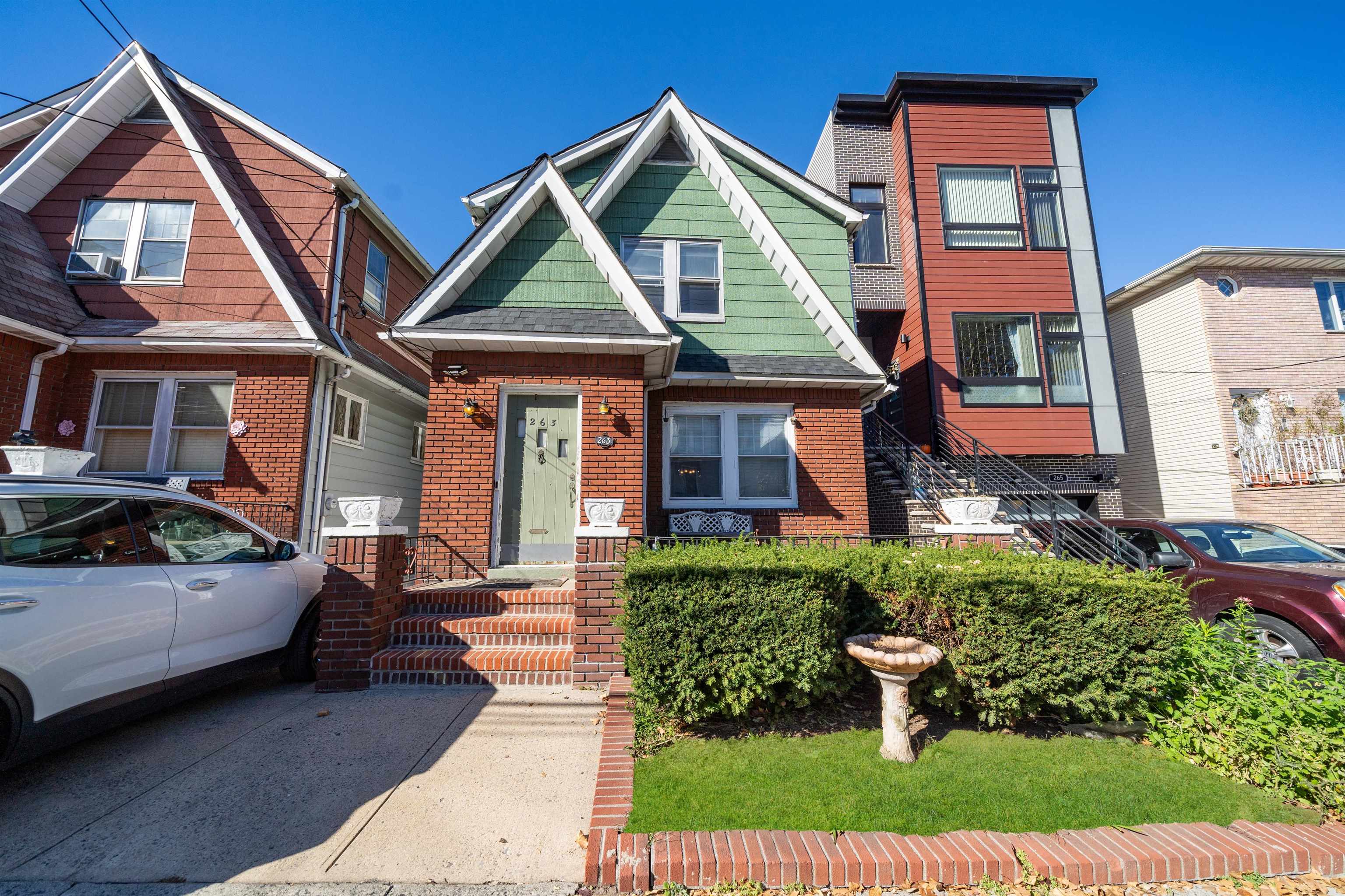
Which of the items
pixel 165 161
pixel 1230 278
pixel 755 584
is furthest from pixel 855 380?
pixel 1230 278

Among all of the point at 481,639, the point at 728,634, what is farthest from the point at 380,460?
the point at 728,634

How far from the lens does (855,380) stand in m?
9.14

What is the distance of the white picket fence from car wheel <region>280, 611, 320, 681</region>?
61.6 ft

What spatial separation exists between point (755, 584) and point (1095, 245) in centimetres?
1388

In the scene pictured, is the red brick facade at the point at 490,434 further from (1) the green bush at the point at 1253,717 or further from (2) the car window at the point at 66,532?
(1) the green bush at the point at 1253,717

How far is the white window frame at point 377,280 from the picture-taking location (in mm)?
11070

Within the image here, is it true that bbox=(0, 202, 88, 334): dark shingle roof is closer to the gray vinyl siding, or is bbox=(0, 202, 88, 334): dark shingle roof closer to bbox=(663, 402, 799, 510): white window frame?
the gray vinyl siding

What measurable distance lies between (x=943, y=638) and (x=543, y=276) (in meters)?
6.92

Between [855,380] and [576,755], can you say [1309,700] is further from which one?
[855,380]

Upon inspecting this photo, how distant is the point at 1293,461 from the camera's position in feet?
41.3

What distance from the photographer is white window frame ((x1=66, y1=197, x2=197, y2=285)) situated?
8.70 m

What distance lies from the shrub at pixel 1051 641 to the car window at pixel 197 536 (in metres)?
5.98

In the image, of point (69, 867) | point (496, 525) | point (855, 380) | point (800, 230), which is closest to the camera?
point (69, 867)

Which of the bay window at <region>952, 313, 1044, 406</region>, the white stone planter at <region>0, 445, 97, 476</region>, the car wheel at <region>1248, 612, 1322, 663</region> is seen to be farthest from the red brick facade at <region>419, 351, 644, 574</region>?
the bay window at <region>952, 313, 1044, 406</region>
